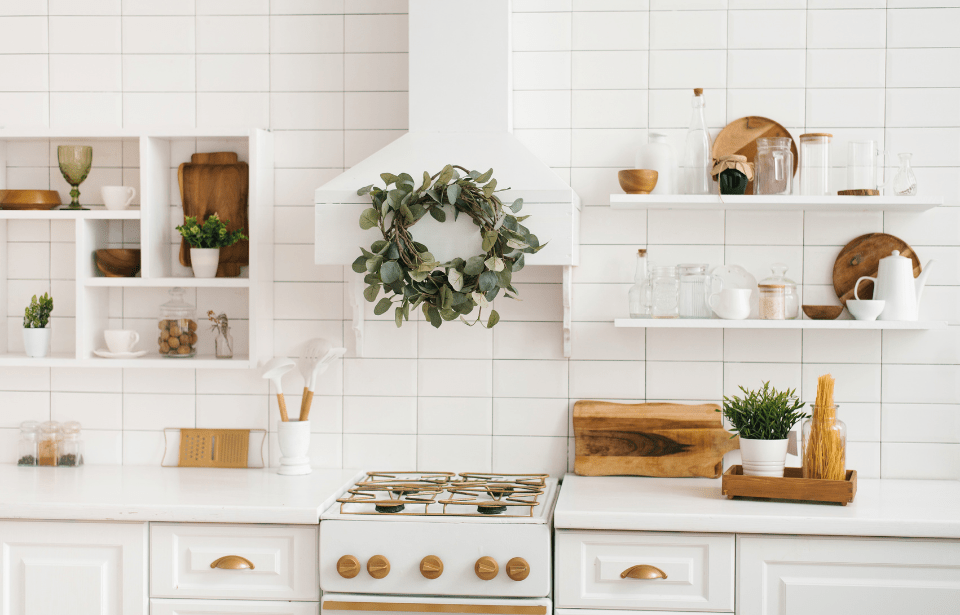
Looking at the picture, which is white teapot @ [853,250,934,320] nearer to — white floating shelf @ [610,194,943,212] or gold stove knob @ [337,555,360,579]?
white floating shelf @ [610,194,943,212]

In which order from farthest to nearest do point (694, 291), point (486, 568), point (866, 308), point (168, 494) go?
point (694, 291)
point (866, 308)
point (168, 494)
point (486, 568)

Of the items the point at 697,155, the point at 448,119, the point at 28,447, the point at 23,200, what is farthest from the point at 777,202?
the point at 28,447

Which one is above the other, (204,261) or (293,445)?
(204,261)

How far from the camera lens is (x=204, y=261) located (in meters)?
2.38

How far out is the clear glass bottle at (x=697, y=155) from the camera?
2279mm

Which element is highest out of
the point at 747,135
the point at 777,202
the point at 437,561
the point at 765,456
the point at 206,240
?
the point at 747,135

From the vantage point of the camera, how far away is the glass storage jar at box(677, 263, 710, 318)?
2.30m

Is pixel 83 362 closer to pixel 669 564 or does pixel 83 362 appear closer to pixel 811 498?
pixel 669 564

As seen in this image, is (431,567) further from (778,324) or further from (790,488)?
(778,324)

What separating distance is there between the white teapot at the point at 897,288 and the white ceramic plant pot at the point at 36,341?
7.84 feet

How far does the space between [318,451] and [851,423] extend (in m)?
1.63

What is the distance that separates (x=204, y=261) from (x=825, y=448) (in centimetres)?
181

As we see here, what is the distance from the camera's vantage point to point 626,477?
2334 mm

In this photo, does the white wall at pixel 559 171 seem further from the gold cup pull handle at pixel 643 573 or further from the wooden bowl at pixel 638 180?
the gold cup pull handle at pixel 643 573
